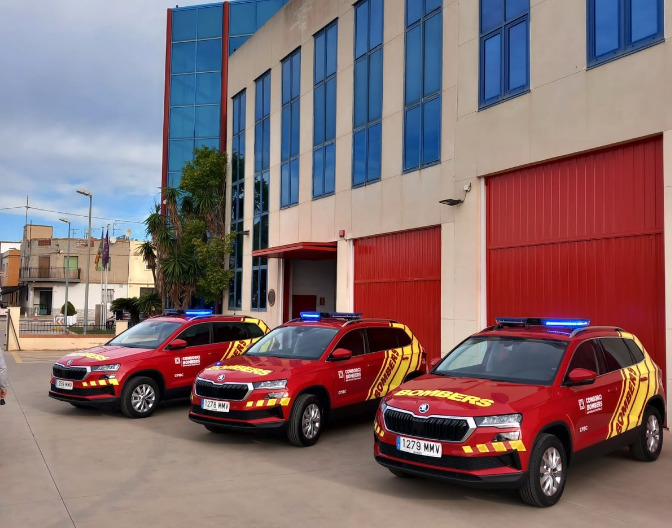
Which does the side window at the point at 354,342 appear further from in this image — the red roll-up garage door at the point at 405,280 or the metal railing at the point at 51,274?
the metal railing at the point at 51,274

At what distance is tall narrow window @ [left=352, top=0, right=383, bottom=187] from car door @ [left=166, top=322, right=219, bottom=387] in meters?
7.80

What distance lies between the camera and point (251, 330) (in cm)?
1301

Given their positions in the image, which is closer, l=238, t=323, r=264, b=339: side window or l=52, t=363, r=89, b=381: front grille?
l=52, t=363, r=89, b=381: front grille

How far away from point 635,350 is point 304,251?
43.4ft

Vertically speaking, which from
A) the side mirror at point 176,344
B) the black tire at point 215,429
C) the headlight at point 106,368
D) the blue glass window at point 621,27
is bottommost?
the black tire at point 215,429

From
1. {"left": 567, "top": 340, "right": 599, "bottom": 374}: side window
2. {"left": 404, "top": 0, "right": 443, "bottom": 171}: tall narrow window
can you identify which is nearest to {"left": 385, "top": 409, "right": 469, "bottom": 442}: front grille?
{"left": 567, "top": 340, "right": 599, "bottom": 374}: side window

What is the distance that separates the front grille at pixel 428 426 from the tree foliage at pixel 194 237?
2078 centimetres

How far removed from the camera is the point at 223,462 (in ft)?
26.3

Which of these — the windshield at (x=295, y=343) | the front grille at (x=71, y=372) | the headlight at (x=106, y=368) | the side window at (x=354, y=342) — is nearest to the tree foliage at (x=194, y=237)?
the front grille at (x=71, y=372)

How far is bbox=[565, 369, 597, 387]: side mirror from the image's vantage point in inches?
260

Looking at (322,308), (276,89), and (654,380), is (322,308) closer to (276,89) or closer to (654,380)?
(276,89)

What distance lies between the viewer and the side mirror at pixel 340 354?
30.7 feet

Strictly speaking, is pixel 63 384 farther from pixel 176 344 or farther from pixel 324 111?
pixel 324 111

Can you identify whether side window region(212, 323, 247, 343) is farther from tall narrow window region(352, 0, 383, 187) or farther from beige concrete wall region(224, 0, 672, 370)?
tall narrow window region(352, 0, 383, 187)
